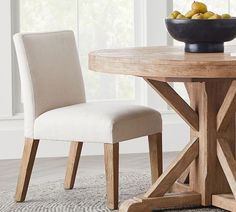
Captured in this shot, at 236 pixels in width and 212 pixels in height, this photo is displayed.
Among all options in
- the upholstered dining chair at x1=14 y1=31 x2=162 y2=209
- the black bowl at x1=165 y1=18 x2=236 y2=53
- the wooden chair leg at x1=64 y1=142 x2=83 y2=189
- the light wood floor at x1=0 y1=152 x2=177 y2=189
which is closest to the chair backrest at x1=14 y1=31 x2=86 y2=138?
the upholstered dining chair at x1=14 y1=31 x2=162 y2=209

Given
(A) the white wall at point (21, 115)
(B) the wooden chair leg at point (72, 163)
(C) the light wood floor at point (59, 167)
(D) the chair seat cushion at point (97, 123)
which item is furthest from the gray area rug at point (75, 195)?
(A) the white wall at point (21, 115)

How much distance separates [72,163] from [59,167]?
2.27 ft

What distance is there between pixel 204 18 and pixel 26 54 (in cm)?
99

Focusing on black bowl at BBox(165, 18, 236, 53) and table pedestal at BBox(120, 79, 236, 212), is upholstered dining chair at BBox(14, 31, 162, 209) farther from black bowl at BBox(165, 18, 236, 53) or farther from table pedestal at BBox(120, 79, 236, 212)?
black bowl at BBox(165, 18, 236, 53)

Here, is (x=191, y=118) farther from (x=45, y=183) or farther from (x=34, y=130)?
(x=45, y=183)

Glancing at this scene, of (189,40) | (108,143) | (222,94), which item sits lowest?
(108,143)

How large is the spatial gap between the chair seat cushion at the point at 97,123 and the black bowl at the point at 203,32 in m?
0.49

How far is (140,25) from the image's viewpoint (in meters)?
5.63

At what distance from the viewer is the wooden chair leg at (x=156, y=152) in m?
4.28

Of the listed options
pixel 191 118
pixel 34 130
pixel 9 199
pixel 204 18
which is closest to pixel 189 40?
pixel 204 18

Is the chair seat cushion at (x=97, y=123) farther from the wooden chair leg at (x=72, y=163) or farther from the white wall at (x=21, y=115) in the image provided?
the white wall at (x=21, y=115)

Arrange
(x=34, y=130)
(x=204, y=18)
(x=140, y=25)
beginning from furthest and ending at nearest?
(x=140, y=25)
(x=34, y=130)
(x=204, y=18)

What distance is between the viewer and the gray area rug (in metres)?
4.10

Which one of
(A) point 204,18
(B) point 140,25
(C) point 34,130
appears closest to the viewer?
(A) point 204,18
